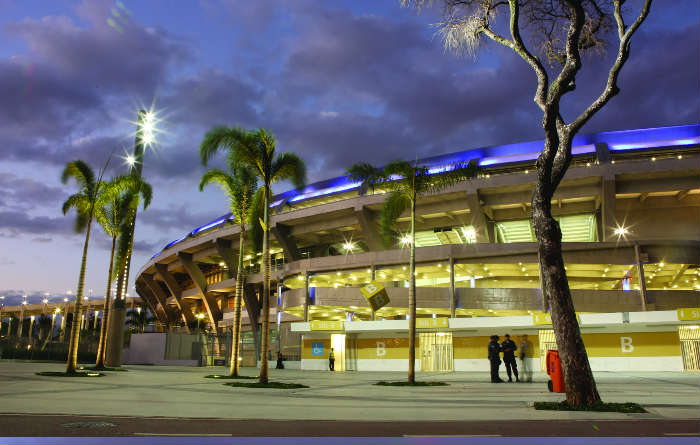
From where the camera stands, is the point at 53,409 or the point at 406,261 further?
the point at 406,261

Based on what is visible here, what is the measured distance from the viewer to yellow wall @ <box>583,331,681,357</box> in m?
24.5

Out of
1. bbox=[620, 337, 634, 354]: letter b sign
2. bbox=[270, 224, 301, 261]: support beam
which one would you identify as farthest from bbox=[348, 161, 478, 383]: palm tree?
bbox=[270, 224, 301, 261]: support beam

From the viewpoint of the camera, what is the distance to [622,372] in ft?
80.5

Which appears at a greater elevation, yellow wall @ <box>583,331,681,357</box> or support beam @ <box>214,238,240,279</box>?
support beam @ <box>214,238,240,279</box>

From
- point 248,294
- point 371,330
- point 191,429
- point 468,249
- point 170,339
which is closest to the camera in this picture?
point 191,429

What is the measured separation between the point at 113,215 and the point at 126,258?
9.66 feet

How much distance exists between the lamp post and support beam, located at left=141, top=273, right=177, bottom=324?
1943 inches

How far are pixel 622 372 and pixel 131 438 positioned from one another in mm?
24556

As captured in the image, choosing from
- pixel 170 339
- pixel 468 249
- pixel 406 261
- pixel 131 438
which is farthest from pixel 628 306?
pixel 131 438

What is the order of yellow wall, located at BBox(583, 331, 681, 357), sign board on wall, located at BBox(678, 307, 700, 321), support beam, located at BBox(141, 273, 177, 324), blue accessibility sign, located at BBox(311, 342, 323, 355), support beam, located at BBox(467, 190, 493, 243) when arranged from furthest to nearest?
support beam, located at BBox(141, 273, 177, 324)
support beam, located at BBox(467, 190, 493, 243)
blue accessibility sign, located at BBox(311, 342, 323, 355)
yellow wall, located at BBox(583, 331, 681, 357)
sign board on wall, located at BBox(678, 307, 700, 321)

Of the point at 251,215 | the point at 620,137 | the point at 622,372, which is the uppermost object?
the point at 620,137

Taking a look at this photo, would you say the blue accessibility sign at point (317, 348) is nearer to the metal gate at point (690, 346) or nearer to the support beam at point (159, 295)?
the metal gate at point (690, 346)

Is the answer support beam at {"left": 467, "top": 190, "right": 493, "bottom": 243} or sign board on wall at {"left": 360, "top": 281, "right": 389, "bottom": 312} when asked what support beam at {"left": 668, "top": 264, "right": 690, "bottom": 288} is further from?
sign board on wall at {"left": 360, "top": 281, "right": 389, "bottom": 312}

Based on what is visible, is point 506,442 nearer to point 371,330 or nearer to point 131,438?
point 131,438
